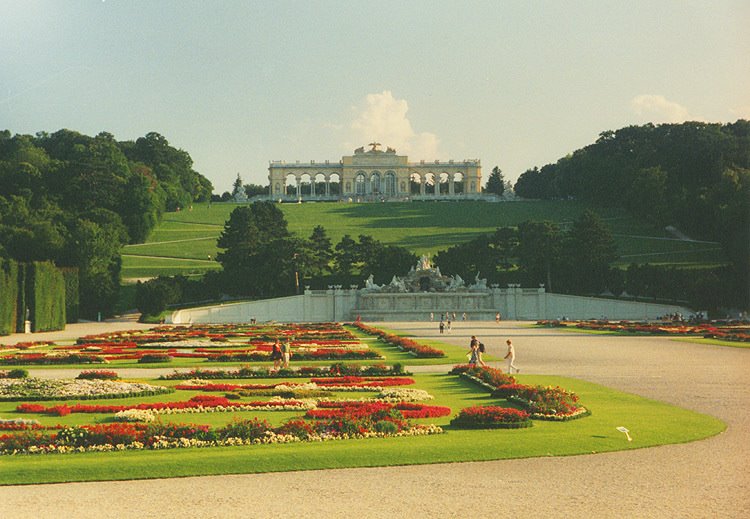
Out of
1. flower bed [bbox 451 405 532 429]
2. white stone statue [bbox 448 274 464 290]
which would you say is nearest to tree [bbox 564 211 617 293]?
white stone statue [bbox 448 274 464 290]

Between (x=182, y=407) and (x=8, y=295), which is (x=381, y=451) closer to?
(x=182, y=407)

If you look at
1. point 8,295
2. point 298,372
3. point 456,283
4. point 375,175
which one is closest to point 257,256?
point 456,283

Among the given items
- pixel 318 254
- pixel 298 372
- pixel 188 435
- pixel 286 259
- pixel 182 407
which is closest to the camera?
pixel 188 435

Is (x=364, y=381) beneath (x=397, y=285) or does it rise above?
beneath

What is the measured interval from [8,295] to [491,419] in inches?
1466

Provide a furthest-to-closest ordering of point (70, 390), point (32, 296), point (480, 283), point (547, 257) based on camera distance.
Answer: point (547, 257) < point (480, 283) < point (32, 296) < point (70, 390)

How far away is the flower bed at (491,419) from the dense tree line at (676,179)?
42030 mm

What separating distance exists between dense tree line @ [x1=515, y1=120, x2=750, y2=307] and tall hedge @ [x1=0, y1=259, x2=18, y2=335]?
38.4 metres

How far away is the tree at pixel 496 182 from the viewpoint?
14562 cm

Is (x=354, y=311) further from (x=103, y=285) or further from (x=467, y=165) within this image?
(x=467, y=165)

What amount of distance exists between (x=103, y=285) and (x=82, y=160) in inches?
1188

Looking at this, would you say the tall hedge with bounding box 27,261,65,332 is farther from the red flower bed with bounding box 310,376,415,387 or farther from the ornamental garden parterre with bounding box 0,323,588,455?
the red flower bed with bounding box 310,376,415,387

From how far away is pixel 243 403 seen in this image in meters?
17.1

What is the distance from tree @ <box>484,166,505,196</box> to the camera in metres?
146
